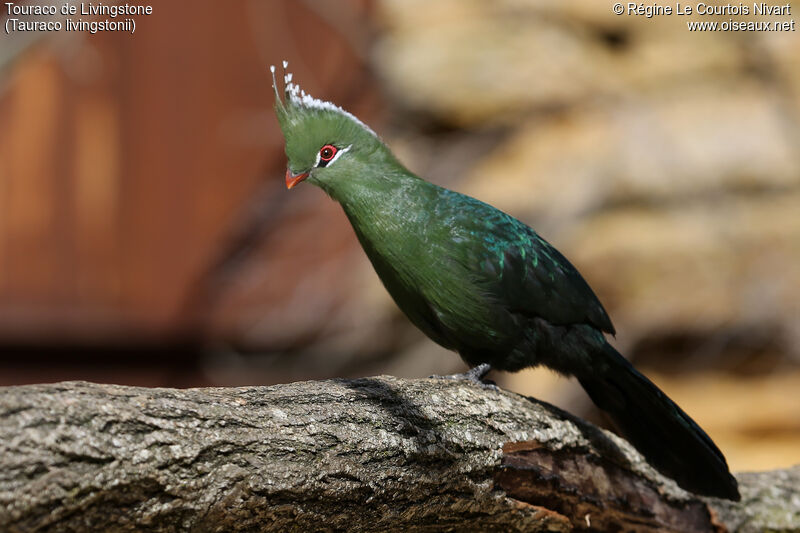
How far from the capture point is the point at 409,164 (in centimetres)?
524

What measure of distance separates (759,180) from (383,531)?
376 centimetres

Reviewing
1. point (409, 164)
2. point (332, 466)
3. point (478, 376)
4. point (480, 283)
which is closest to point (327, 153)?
point (480, 283)

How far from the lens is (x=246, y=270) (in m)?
5.04

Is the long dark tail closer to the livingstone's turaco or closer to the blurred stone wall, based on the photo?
the livingstone's turaco

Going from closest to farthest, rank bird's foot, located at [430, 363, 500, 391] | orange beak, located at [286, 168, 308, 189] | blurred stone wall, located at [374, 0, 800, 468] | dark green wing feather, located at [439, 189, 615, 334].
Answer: bird's foot, located at [430, 363, 500, 391] → dark green wing feather, located at [439, 189, 615, 334] → orange beak, located at [286, 168, 308, 189] → blurred stone wall, located at [374, 0, 800, 468]

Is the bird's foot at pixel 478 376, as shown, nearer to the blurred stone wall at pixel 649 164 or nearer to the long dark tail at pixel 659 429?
the long dark tail at pixel 659 429

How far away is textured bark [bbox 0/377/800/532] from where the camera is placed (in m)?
1.58

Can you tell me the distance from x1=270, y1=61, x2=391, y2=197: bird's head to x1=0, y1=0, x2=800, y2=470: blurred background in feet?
7.40

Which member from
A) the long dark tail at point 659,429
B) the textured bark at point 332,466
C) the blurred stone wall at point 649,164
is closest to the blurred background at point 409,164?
the blurred stone wall at point 649,164

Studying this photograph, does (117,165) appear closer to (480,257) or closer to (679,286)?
(480,257)

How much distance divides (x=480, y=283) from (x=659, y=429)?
2.33ft

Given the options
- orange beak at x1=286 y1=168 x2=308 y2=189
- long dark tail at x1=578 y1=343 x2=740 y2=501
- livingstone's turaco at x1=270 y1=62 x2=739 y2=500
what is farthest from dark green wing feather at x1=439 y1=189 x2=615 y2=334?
orange beak at x1=286 y1=168 x2=308 y2=189

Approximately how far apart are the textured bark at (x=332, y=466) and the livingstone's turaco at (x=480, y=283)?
0.47 feet

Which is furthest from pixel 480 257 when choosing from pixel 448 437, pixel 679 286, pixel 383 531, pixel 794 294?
pixel 794 294
